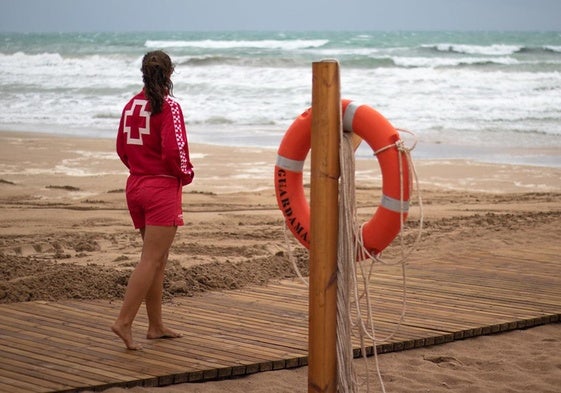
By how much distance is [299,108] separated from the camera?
2041 centimetres

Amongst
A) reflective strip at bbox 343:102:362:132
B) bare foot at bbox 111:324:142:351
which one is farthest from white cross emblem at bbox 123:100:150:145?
reflective strip at bbox 343:102:362:132

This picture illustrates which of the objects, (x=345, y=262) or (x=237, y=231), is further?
(x=237, y=231)

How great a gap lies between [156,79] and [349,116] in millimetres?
949

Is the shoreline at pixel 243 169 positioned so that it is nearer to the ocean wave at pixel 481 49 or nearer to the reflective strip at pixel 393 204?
the reflective strip at pixel 393 204

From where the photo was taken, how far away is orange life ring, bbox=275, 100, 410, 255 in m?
3.58

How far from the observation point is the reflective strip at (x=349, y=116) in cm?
357

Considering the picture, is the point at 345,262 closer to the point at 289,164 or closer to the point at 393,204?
the point at 393,204

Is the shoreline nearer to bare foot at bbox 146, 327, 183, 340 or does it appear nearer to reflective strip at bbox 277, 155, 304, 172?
bare foot at bbox 146, 327, 183, 340

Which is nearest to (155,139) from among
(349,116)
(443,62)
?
(349,116)

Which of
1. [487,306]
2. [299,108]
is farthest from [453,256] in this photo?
[299,108]

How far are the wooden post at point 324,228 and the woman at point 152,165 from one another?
0.83 meters

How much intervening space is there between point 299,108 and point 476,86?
6496 mm

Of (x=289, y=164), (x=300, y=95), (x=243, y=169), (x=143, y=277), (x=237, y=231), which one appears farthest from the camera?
(x=300, y=95)

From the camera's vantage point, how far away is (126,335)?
4.20 metres
